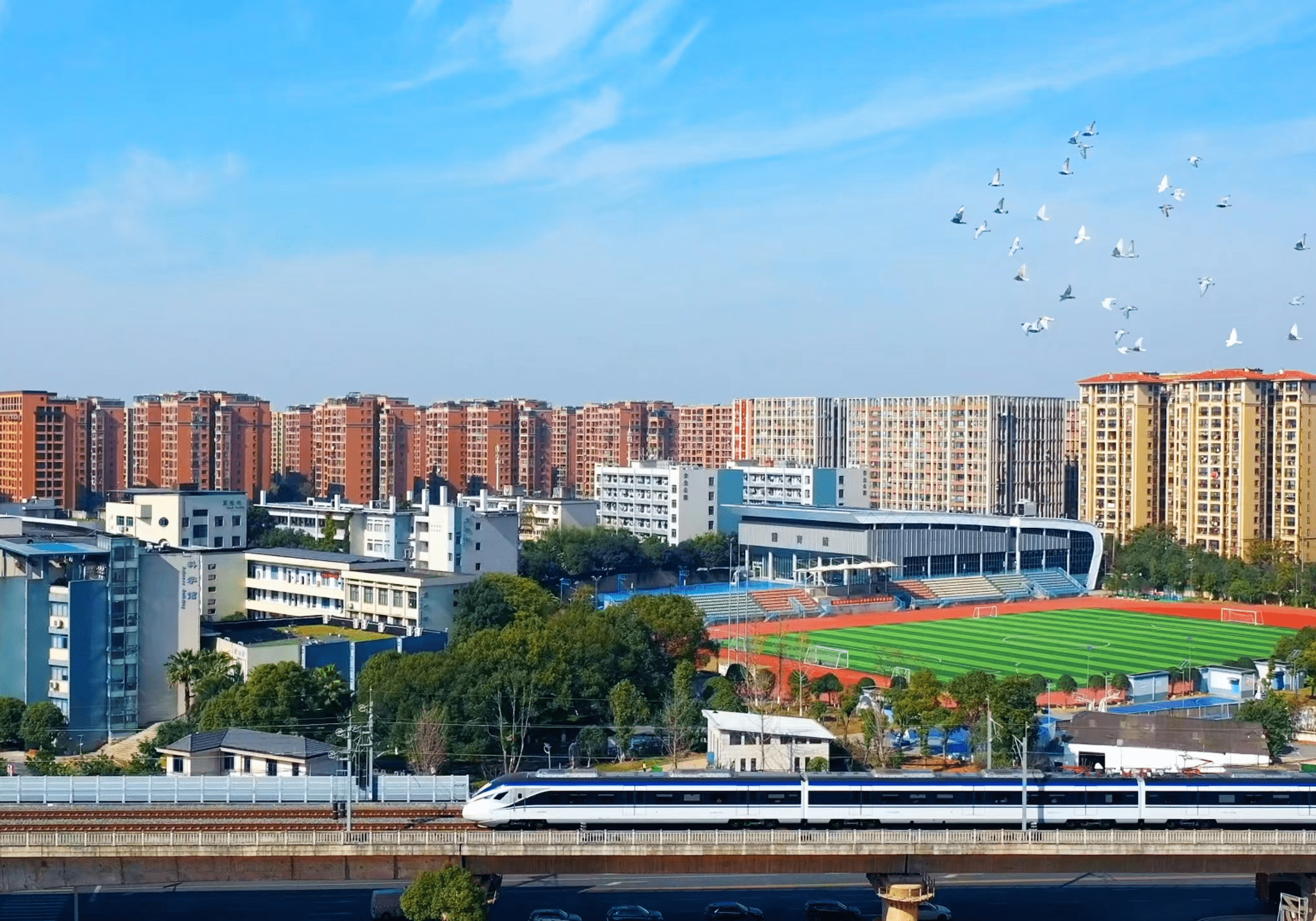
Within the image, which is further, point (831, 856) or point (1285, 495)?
point (1285, 495)

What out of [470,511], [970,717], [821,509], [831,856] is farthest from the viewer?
[821,509]

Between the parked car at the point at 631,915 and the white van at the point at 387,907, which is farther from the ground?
the white van at the point at 387,907

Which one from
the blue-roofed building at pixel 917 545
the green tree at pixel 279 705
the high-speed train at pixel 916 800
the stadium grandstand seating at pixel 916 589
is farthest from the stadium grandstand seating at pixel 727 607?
the high-speed train at pixel 916 800

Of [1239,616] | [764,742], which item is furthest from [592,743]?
[1239,616]

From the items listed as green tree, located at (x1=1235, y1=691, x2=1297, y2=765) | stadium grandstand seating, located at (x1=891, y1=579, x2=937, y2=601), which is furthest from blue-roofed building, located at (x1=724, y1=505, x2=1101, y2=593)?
green tree, located at (x1=1235, y1=691, x2=1297, y2=765)

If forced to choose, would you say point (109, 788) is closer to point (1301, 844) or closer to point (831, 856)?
point (831, 856)

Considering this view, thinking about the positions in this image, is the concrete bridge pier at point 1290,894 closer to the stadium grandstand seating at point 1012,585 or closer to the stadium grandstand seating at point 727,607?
the stadium grandstand seating at point 727,607

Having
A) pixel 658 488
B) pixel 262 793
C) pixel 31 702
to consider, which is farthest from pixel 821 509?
pixel 262 793
